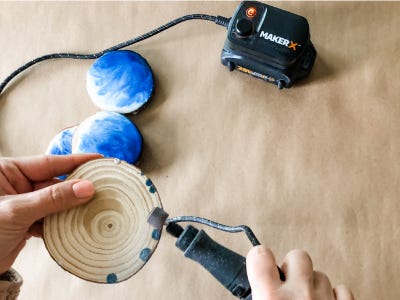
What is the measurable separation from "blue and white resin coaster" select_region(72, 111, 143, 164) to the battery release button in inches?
8.9

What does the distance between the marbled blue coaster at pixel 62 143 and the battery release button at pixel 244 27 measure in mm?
310

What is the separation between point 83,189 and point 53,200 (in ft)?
0.12

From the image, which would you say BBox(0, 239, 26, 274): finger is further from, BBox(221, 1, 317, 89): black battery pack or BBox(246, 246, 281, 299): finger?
BBox(221, 1, 317, 89): black battery pack

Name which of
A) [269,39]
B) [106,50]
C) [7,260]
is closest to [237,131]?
[269,39]

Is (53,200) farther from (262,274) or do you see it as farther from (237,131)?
(237,131)

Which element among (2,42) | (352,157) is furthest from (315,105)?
(2,42)

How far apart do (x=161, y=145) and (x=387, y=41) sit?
1.36ft

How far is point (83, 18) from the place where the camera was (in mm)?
857

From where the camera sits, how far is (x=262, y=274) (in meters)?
0.51

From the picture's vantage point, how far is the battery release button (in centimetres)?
71

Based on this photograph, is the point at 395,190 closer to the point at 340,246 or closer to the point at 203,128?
the point at 340,246

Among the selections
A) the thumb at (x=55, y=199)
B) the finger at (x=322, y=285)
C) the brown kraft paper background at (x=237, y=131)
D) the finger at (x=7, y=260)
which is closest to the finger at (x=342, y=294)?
the finger at (x=322, y=285)

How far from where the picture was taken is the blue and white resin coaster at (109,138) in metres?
0.74

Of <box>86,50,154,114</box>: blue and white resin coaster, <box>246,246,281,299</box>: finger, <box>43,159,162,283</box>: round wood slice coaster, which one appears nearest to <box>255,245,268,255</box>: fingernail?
<box>246,246,281,299</box>: finger
